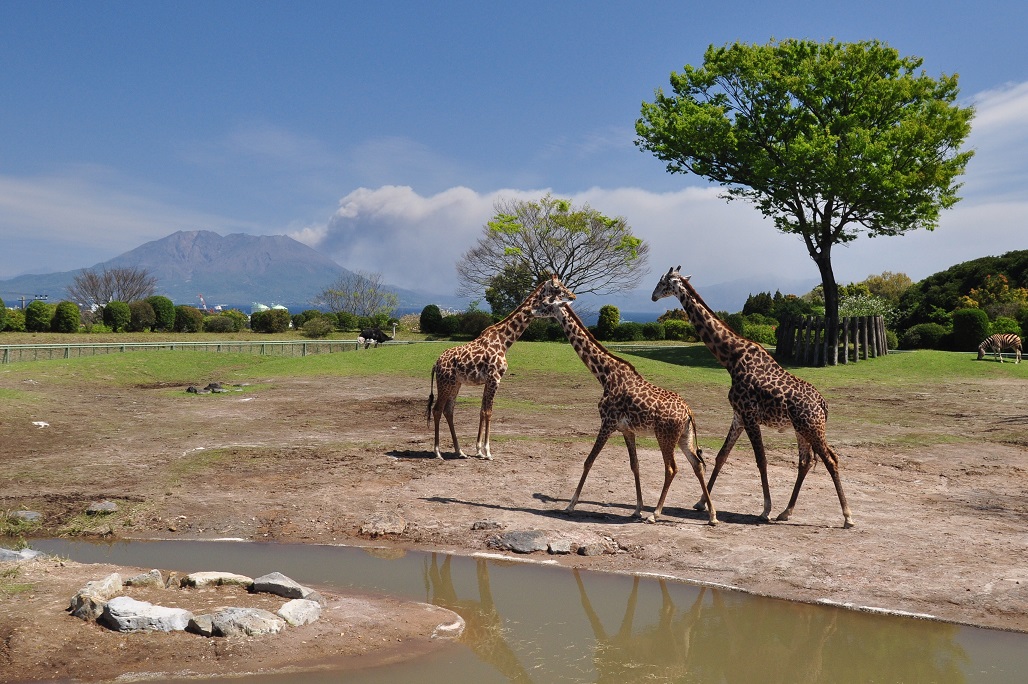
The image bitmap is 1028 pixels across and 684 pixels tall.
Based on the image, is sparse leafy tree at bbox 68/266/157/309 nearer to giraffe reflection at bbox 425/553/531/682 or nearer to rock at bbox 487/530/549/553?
rock at bbox 487/530/549/553

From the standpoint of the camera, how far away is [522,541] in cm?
1167

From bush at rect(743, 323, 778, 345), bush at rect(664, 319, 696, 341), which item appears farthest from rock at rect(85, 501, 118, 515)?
bush at rect(664, 319, 696, 341)

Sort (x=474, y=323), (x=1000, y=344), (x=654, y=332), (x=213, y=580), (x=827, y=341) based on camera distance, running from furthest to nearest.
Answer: (x=474, y=323)
(x=654, y=332)
(x=1000, y=344)
(x=827, y=341)
(x=213, y=580)

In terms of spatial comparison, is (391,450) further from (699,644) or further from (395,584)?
(699,644)

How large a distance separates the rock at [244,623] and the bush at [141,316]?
54.5 meters

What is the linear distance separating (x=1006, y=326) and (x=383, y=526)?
1688 inches

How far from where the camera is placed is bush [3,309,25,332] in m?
51.8

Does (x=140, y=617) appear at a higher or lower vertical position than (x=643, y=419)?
lower

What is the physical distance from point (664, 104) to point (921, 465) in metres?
30.7

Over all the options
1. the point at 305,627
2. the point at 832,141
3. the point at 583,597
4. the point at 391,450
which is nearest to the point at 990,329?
the point at 832,141

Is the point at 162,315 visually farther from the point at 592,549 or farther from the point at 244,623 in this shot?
the point at 244,623

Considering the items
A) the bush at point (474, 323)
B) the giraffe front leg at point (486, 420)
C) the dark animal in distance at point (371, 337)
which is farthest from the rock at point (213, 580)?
the bush at point (474, 323)

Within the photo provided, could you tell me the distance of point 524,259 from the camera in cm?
7231

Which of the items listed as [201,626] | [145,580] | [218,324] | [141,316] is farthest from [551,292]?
[218,324]
